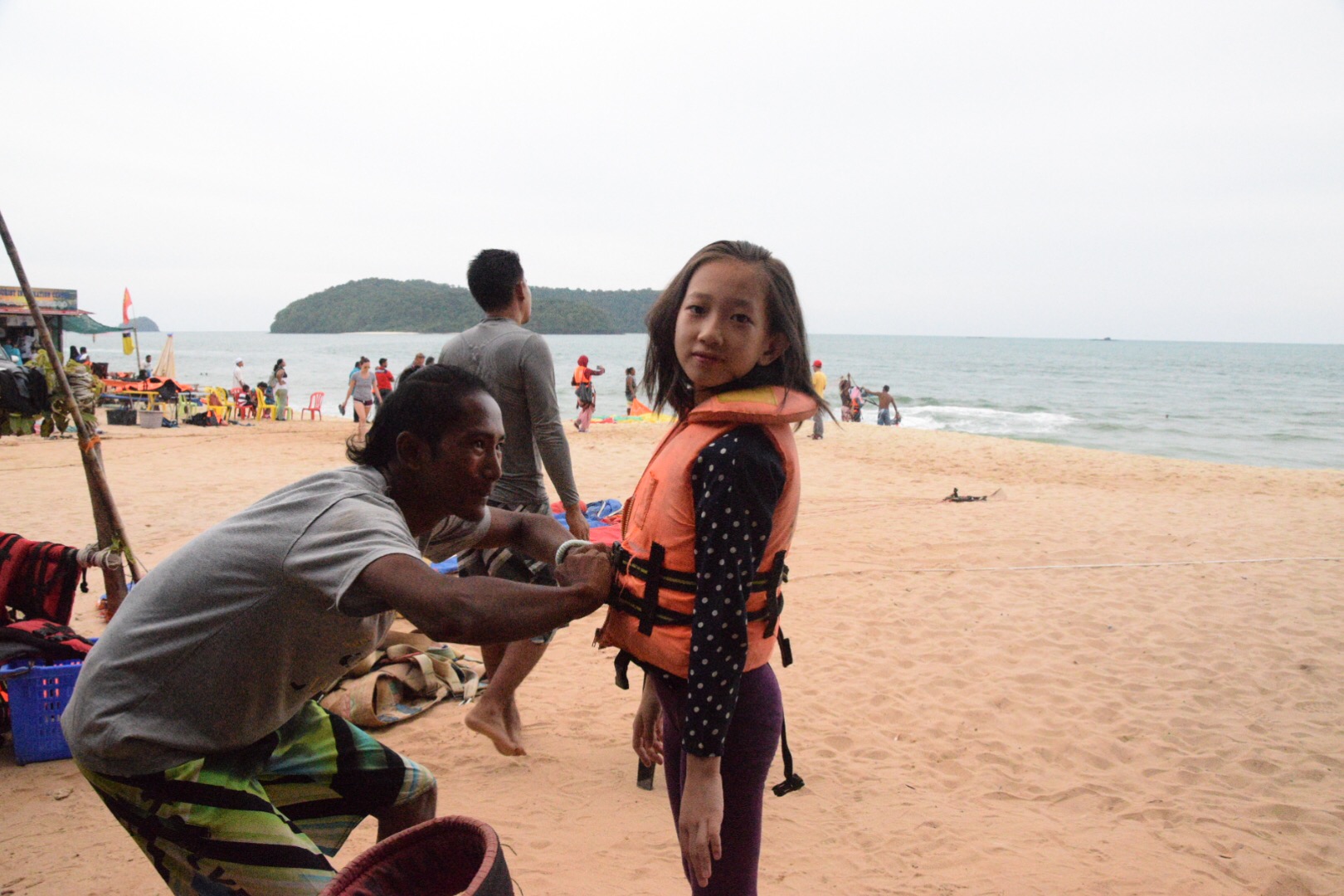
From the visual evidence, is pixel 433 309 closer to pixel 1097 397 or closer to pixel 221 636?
pixel 1097 397

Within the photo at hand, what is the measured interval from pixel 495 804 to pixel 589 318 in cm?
12462

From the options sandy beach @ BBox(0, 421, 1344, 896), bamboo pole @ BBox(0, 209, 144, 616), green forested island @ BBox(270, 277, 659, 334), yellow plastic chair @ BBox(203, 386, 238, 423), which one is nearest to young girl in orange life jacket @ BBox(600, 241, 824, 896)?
sandy beach @ BBox(0, 421, 1344, 896)

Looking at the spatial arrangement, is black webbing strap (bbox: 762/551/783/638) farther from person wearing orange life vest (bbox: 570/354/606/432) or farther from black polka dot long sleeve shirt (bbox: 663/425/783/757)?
person wearing orange life vest (bbox: 570/354/606/432)

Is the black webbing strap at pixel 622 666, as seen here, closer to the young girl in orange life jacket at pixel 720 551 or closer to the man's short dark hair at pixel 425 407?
the young girl in orange life jacket at pixel 720 551

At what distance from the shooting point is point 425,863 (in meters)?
1.85

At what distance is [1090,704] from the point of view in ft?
17.1

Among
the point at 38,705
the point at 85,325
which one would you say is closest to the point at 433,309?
the point at 85,325

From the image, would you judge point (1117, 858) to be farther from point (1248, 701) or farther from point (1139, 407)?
point (1139, 407)

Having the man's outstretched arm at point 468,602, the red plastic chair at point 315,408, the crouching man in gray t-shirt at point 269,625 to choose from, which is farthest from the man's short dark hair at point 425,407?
the red plastic chair at point 315,408

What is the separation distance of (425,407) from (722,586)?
2.72ft

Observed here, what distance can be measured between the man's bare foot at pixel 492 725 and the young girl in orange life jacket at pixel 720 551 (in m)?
2.15

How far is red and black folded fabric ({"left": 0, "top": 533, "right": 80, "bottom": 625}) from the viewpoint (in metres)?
4.32

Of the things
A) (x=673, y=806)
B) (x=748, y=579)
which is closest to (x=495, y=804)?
(x=673, y=806)

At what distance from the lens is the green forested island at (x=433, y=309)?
10538 cm
